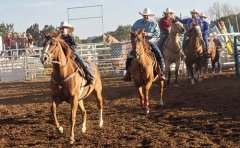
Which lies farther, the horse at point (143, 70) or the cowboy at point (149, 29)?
the cowboy at point (149, 29)

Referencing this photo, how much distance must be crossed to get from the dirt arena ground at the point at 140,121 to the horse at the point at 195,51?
4.68 feet

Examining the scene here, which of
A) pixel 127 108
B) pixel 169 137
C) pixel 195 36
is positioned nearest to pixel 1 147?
pixel 169 137

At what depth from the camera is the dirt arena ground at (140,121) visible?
7.48 m

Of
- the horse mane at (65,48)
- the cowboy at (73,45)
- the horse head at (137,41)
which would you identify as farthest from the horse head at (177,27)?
the horse mane at (65,48)

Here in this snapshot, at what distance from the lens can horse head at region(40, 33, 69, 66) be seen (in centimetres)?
720

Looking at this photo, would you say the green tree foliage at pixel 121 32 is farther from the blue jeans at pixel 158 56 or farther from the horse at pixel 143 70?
the horse at pixel 143 70

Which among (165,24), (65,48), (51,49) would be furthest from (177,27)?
(51,49)

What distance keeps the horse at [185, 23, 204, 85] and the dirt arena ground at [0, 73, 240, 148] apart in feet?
4.68

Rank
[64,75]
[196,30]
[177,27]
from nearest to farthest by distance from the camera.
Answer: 1. [64,75]
2. [177,27]
3. [196,30]

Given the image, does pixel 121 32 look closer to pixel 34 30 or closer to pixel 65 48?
pixel 34 30

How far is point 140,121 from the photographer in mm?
9266

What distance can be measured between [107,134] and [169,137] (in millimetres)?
1162

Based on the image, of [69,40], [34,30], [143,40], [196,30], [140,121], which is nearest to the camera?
[69,40]

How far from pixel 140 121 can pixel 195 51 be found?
6775 mm
